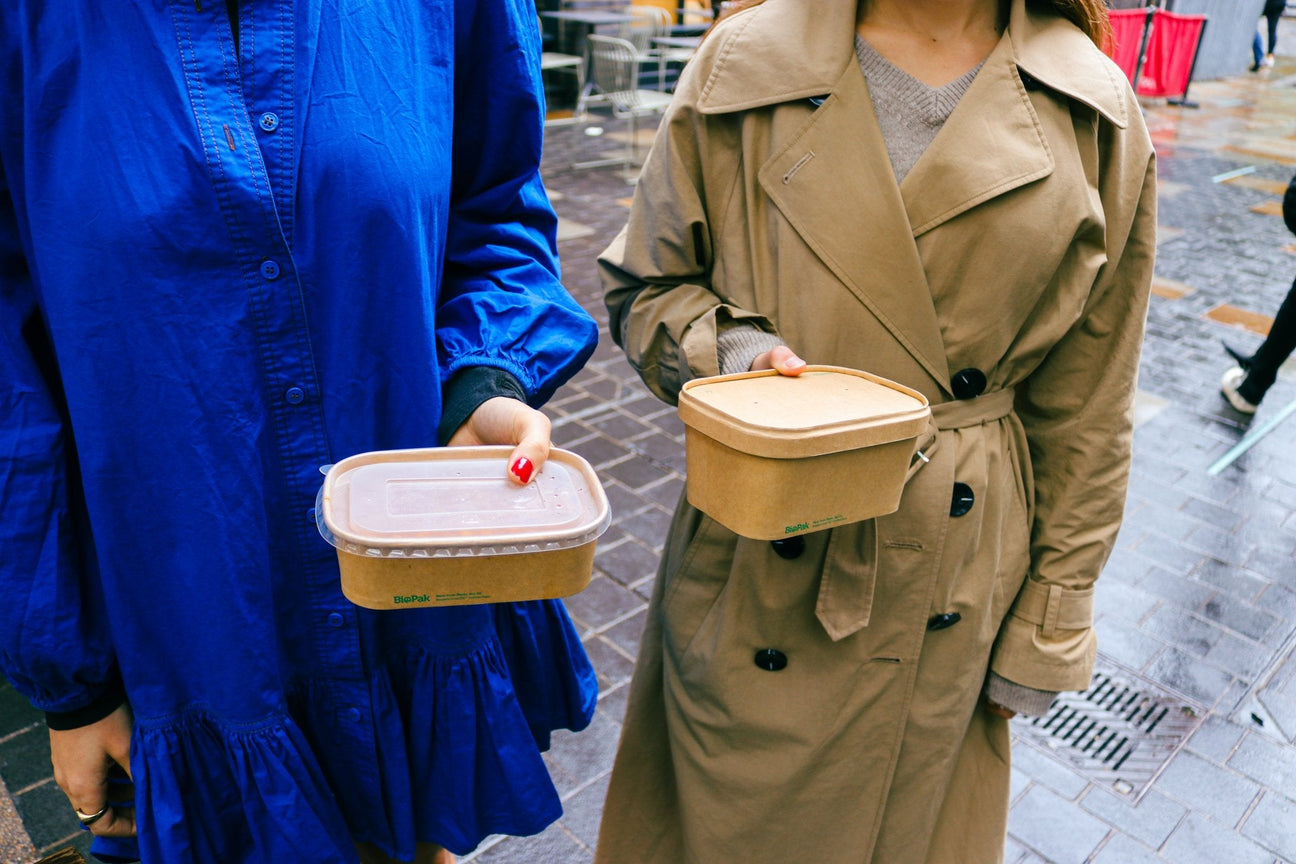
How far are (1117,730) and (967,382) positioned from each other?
220cm

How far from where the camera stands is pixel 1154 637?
3.73m

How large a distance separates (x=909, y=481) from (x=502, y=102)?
0.89 m

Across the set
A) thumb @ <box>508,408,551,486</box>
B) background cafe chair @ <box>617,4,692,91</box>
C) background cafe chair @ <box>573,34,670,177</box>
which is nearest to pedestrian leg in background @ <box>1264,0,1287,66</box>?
background cafe chair @ <box>617,4,692,91</box>

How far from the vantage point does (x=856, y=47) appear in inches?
64.6

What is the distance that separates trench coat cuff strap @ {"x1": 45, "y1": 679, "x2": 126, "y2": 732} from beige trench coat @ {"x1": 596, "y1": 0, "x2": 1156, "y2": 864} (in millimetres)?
930

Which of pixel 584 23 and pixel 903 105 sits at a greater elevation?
pixel 903 105

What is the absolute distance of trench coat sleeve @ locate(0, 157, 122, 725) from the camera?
3.72 ft

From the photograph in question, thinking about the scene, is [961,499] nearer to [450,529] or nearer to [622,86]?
[450,529]

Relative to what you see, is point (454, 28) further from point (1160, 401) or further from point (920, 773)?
point (1160, 401)

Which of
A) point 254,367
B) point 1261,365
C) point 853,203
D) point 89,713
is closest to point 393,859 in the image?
point 89,713

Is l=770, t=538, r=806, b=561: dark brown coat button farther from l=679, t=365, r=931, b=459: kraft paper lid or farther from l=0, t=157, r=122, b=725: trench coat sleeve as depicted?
l=0, t=157, r=122, b=725: trench coat sleeve

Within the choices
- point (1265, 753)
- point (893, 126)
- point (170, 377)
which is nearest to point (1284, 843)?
point (1265, 753)

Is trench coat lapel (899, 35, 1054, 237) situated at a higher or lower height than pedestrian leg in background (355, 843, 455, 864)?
higher

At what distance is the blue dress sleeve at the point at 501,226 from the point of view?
1380mm
